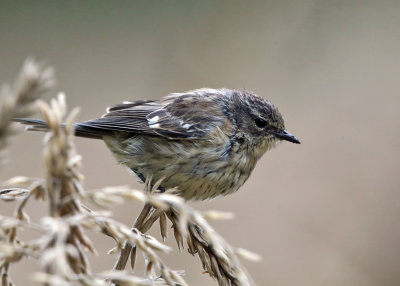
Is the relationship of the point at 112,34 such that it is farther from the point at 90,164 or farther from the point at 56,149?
the point at 56,149

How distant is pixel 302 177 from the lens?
6551mm

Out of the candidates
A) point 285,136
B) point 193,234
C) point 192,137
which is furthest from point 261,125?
point 193,234

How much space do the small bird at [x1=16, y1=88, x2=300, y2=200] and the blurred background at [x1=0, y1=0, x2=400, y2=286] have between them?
4.32 ft

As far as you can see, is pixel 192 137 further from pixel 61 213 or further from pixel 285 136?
pixel 61 213

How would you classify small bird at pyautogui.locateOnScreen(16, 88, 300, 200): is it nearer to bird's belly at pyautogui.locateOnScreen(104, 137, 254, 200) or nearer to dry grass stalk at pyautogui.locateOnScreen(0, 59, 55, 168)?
bird's belly at pyautogui.locateOnScreen(104, 137, 254, 200)

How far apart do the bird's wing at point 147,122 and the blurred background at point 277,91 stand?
142cm

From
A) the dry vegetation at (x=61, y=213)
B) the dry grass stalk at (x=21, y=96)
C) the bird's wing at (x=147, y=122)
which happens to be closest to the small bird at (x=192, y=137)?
the bird's wing at (x=147, y=122)

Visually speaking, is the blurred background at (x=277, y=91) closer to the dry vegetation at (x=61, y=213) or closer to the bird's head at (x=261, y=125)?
the bird's head at (x=261, y=125)

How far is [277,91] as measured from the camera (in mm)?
7137

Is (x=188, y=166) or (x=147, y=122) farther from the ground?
(x=147, y=122)

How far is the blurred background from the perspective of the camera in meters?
5.90

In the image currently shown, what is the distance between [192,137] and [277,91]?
2.71 metres

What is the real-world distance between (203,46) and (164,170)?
3.51m

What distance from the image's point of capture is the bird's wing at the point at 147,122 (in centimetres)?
471
